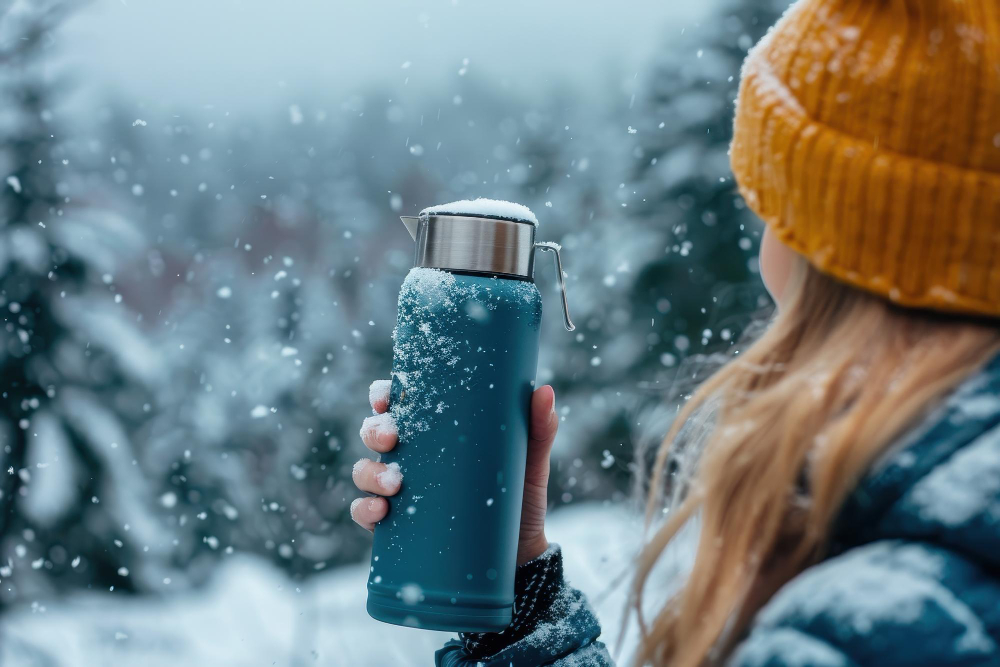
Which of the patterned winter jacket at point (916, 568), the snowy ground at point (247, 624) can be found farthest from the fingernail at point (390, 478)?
the snowy ground at point (247, 624)

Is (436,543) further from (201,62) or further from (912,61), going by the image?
(201,62)

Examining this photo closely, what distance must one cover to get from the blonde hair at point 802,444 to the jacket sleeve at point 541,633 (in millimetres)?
362

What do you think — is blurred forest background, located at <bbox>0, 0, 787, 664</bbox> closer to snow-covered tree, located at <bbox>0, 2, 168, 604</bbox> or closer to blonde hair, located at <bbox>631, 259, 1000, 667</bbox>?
snow-covered tree, located at <bbox>0, 2, 168, 604</bbox>

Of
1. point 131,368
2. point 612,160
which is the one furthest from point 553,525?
point 131,368

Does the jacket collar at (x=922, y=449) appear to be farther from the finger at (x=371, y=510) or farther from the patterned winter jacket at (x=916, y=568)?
the finger at (x=371, y=510)

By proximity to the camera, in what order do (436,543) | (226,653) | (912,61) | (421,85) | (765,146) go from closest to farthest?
(912,61)
(765,146)
(436,543)
(226,653)
(421,85)

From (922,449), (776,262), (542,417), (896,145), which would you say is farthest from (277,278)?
(922,449)

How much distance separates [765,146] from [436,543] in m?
0.69

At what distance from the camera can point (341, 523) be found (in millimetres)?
4414

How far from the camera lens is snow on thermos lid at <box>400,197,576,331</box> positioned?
1.13m

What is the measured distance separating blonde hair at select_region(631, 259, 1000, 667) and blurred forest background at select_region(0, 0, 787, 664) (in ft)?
10.9

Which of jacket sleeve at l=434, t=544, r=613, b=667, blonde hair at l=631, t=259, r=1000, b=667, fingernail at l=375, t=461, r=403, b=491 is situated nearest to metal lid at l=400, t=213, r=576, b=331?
fingernail at l=375, t=461, r=403, b=491

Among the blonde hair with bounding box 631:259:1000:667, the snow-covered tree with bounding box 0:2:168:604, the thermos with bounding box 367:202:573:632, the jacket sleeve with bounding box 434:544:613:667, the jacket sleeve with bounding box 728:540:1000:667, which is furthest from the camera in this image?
the snow-covered tree with bounding box 0:2:168:604

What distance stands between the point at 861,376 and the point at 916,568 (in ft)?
0.72
